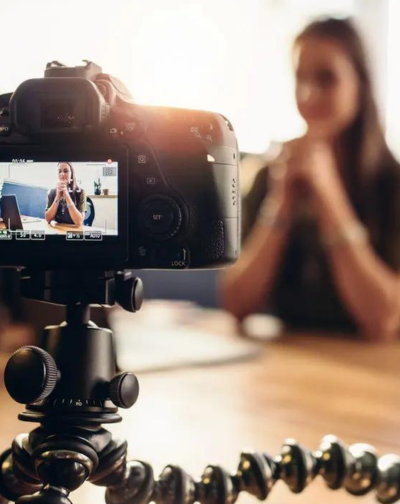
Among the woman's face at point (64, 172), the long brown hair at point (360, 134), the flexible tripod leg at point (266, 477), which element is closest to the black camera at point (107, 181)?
the woman's face at point (64, 172)

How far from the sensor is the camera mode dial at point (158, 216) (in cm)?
60

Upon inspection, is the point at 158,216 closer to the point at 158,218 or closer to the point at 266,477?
the point at 158,218

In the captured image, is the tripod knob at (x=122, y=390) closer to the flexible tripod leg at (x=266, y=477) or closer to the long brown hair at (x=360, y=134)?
the flexible tripod leg at (x=266, y=477)

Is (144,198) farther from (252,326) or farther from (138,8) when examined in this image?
(138,8)

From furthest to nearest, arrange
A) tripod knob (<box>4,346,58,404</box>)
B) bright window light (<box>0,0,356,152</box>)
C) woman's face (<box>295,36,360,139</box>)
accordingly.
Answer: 1. bright window light (<box>0,0,356,152</box>)
2. woman's face (<box>295,36,360,139</box>)
3. tripod knob (<box>4,346,58,404</box>)

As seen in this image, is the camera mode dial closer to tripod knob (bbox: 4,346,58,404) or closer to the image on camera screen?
the image on camera screen

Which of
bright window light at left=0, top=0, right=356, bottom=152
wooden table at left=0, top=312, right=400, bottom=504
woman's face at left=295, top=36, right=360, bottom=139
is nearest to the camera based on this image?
wooden table at left=0, top=312, right=400, bottom=504

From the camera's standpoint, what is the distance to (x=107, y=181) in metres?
0.59

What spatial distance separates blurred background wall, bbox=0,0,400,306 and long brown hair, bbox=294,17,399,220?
23.2 inches

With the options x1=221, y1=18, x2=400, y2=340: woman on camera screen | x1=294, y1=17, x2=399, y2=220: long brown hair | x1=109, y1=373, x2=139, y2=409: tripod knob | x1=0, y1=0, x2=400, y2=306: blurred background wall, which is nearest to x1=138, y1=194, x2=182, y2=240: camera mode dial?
x1=109, y1=373, x2=139, y2=409: tripod knob

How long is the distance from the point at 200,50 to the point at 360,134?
1.40 meters

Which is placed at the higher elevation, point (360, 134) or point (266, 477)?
point (360, 134)

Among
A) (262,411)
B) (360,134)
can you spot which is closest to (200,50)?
(360,134)

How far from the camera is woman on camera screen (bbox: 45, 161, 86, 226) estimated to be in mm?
591
